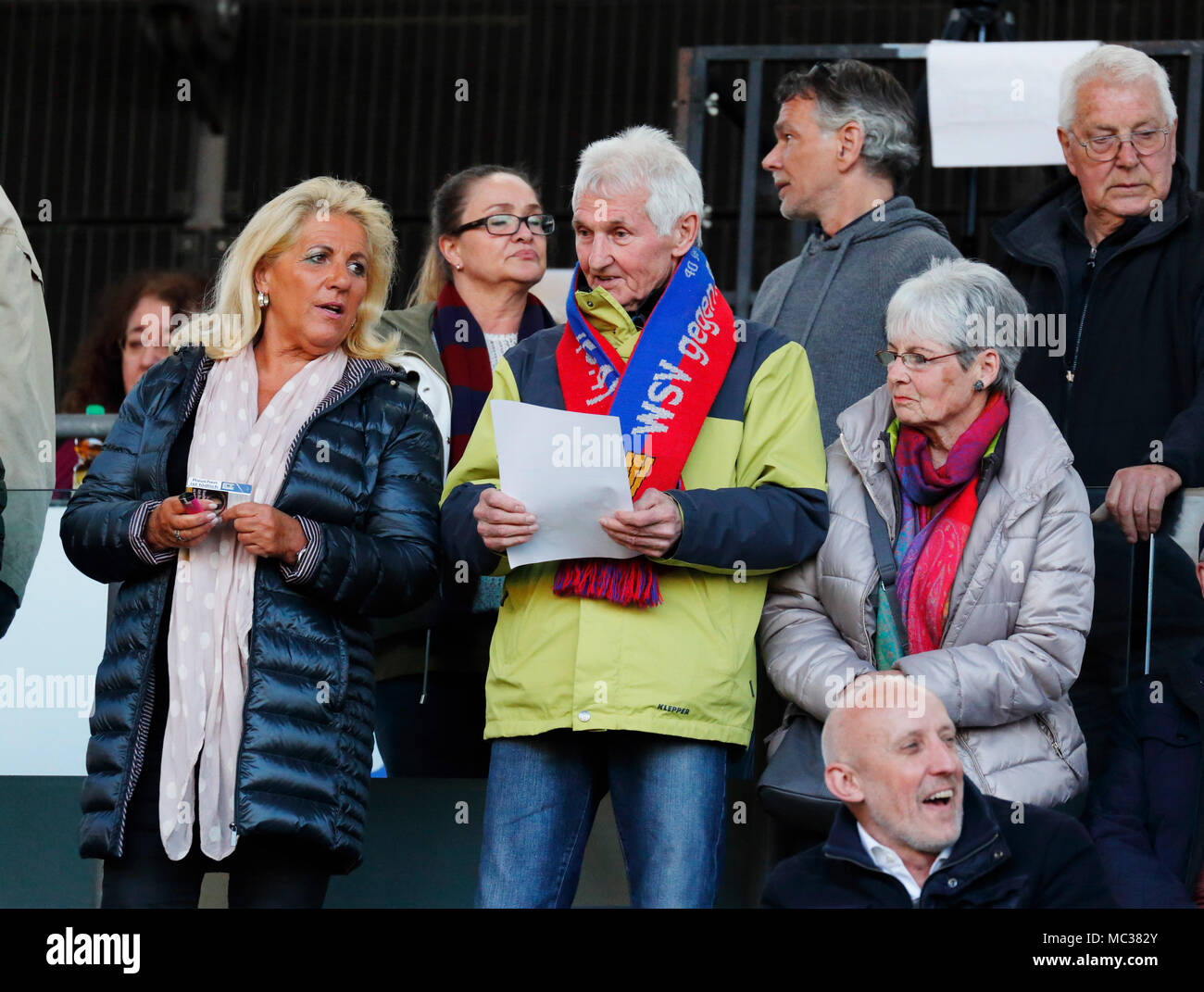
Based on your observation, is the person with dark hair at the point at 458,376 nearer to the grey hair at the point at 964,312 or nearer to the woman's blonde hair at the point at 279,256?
the woman's blonde hair at the point at 279,256

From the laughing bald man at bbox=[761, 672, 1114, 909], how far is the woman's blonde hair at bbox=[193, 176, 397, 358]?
1137 millimetres

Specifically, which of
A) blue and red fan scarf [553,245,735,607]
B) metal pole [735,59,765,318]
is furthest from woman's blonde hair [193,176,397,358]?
metal pole [735,59,765,318]

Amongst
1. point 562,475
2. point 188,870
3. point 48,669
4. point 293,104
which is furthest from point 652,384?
point 293,104

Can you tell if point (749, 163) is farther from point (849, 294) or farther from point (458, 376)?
point (458, 376)

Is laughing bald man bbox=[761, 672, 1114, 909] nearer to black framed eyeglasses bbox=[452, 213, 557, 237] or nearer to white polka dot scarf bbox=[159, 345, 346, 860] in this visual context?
white polka dot scarf bbox=[159, 345, 346, 860]

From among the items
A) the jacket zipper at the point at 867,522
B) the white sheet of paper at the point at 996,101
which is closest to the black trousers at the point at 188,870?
the jacket zipper at the point at 867,522

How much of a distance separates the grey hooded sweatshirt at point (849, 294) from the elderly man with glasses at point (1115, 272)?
272 mm

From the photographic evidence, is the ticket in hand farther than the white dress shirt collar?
Yes

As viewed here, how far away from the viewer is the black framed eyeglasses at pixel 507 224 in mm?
3941

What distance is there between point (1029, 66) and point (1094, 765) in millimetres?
2419

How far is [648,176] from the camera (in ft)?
9.84

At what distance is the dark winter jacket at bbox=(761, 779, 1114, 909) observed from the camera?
264 cm
